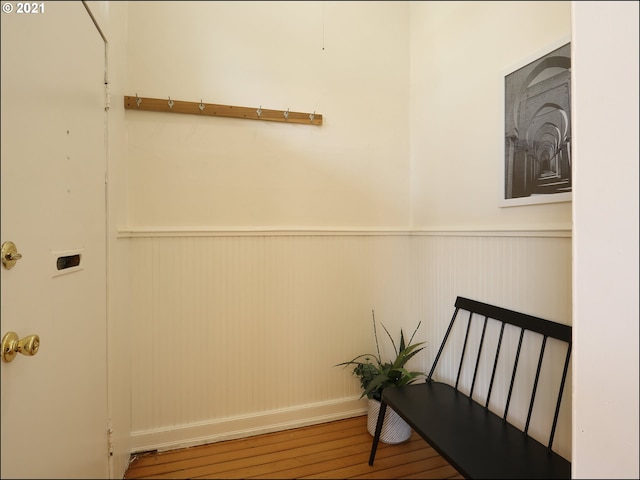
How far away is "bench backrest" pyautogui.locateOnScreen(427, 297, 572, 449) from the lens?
1164 millimetres

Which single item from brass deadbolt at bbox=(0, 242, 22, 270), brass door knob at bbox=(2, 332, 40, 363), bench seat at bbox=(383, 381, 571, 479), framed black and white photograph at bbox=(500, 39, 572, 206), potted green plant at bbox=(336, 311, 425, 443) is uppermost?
framed black and white photograph at bbox=(500, 39, 572, 206)

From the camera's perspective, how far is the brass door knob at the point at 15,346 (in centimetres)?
64

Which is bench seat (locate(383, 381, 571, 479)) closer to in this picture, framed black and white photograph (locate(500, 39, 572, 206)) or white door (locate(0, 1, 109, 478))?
framed black and white photograph (locate(500, 39, 572, 206))

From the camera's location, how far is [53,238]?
0.86m

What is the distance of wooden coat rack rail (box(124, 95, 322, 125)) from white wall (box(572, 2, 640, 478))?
5.16 feet

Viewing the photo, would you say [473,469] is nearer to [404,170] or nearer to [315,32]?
[404,170]

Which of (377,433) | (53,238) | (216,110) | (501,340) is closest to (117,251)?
(53,238)

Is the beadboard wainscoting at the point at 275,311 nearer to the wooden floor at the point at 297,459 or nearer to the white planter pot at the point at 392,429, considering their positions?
the wooden floor at the point at 297,459

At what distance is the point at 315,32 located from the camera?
1.97m

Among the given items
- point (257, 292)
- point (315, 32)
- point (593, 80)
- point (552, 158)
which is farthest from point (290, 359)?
point (315, 32)

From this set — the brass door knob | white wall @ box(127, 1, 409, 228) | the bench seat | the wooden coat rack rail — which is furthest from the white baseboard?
the wooden coat rack rail

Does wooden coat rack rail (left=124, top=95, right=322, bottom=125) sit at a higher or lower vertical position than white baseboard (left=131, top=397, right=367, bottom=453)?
higher

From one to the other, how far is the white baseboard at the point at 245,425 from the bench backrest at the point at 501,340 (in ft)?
2.22

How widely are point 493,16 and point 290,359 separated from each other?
7.27 ft
